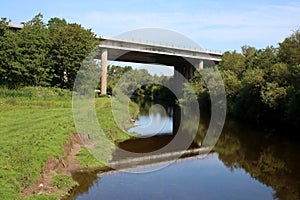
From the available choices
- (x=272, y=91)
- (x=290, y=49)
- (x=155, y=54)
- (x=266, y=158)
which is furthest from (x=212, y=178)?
(x=155, y=54)

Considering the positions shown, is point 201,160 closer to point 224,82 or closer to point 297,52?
point 297,52

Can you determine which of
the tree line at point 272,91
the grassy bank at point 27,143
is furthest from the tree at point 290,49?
the grassy bank at point 27,143

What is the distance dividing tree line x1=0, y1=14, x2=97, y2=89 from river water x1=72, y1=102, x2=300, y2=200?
2013 centimetres

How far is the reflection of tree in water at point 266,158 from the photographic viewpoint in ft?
51.1

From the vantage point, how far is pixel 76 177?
14578 millimetres

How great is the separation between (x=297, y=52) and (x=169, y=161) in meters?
24.9

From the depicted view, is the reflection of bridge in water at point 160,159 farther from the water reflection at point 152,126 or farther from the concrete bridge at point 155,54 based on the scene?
the concrete bridge at point 155,54

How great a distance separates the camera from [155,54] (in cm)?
6206

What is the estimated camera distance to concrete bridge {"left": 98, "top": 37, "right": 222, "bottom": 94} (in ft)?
177

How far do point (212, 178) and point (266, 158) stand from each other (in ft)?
20.3

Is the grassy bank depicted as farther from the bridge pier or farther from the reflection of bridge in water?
the bridge pier

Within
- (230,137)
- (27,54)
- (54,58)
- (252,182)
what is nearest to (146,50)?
(54,58)

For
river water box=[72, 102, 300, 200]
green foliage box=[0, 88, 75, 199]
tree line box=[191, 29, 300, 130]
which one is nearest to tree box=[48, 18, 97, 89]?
green foliage box=[0, 88, 75, 199]

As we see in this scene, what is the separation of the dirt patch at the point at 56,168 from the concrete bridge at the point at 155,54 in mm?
35221
